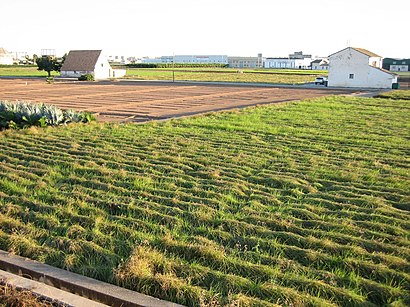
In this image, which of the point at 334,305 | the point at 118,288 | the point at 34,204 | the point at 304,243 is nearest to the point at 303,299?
the point at 334,305

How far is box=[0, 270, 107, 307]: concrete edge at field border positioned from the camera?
3.62 metres

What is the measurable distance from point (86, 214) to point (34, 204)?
85 cm

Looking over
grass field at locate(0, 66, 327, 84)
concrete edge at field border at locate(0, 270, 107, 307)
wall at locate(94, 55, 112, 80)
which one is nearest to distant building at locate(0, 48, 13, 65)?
grass field at locate(0, 66, 327, 84)

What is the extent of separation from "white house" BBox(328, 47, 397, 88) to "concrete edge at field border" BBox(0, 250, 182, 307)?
44.9 m

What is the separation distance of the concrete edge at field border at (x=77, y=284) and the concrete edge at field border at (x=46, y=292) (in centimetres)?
14

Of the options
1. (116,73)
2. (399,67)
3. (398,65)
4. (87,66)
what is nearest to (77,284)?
(87,66)

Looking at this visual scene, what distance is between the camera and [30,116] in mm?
13312

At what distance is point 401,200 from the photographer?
6434mm

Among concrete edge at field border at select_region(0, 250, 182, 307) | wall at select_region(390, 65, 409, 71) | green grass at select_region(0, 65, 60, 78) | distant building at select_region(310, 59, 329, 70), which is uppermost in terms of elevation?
distant building at select_region(310, 59, 329, 70)

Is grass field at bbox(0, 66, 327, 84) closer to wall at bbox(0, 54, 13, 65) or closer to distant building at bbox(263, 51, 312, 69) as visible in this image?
wall at bbox(0, 54, 13, 65)

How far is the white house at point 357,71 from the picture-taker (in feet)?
145

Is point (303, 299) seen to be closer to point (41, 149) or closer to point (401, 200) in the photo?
point (401, 200)

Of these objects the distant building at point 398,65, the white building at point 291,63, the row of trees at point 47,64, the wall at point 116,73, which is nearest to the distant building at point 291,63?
the white building at point 291,63

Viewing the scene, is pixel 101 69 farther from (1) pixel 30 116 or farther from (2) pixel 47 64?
(1) pixel 30 116
